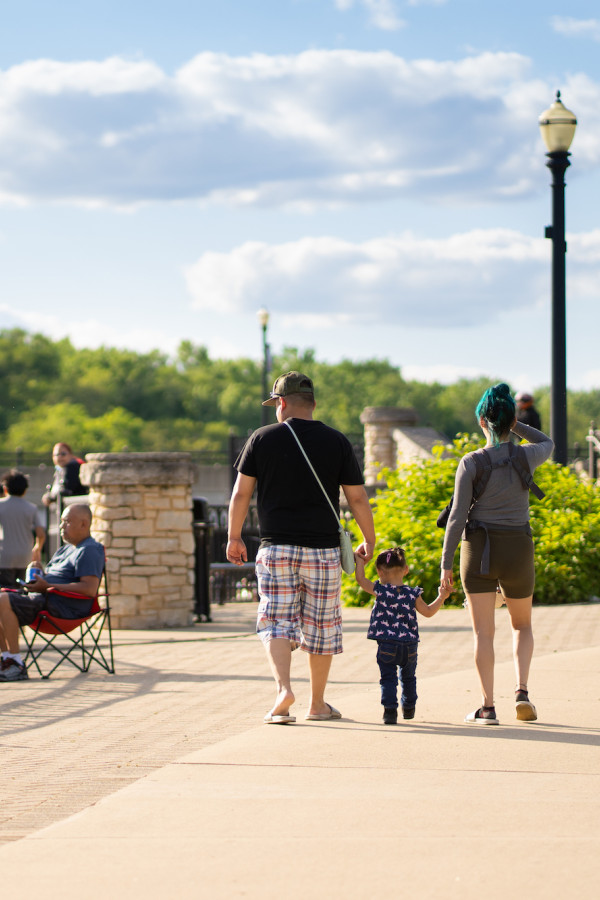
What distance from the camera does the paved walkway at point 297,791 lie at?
3818mm

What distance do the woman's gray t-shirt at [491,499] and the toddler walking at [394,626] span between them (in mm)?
267

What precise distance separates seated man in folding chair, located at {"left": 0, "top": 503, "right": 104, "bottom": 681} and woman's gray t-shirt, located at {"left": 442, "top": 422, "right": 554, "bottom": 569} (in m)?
3.37

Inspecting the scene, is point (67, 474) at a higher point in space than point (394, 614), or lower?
higher

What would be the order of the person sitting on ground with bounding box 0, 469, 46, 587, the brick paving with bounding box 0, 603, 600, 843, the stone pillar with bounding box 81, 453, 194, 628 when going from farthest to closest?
the stone pillar with bounding box 81, 453, 194, 628
the person sitting on ground with bounding box 0, 469, 46, 587
the brick paving with bounding box 0, 603, 600, 843

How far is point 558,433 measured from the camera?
1288 cm

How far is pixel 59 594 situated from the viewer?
28.7ft

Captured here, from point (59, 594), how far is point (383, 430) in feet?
48.3

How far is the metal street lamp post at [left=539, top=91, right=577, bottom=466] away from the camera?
42.5 ft

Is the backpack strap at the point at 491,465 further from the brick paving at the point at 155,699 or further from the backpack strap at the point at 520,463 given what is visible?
the brick paving at the point at 155,699

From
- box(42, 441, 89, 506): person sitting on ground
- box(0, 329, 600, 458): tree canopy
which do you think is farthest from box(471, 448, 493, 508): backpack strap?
box(0, 329, 600, 458): tree canopy

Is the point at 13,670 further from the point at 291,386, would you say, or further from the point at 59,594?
the point at 291,386

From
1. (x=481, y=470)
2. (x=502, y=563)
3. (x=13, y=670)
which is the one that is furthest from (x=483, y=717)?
(x=13, y=670)

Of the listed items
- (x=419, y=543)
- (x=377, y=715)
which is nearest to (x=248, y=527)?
(x=419, y=543)

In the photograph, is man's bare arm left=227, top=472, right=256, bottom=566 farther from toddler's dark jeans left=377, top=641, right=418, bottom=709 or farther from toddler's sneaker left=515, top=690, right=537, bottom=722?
toddler's sneaker left=515, top=690, right=537, bottom=722
